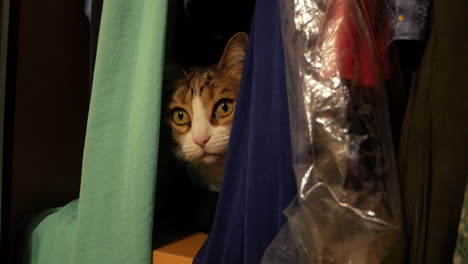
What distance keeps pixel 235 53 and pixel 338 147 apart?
373 millimetres

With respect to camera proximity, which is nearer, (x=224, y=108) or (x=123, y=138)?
(x=123, y=138)

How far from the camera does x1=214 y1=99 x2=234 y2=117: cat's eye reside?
0.67 meters

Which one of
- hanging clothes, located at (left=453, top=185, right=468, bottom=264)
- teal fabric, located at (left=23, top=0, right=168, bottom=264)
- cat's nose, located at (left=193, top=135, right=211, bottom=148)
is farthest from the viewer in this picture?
cat's nose, located at (left=193, top=135, right=211, bottom=148)

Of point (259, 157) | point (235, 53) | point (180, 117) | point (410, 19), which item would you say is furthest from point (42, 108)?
point (410, 19)

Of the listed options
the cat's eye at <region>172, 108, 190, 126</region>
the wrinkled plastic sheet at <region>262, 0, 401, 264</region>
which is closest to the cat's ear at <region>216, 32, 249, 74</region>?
the cat's eye at <region>172, 108, 190, 126</region>

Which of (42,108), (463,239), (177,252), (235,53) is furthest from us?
(42,108)

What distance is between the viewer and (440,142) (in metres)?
0.33

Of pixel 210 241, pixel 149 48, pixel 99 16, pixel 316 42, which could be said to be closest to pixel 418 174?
pixel 316 42

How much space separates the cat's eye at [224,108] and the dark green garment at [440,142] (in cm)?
38

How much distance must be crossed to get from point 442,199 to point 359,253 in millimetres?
96

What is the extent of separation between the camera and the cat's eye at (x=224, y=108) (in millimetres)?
670

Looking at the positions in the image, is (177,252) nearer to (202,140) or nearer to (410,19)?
(202,140)

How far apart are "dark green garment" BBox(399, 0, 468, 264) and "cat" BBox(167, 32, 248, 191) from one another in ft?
1.16

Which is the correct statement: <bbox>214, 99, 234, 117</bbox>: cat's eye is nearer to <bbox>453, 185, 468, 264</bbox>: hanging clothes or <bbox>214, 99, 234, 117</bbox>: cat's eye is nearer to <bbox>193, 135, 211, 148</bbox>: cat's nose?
<bbox>193, 135, 211, 148</bbox>: cat's nose
